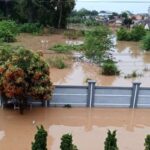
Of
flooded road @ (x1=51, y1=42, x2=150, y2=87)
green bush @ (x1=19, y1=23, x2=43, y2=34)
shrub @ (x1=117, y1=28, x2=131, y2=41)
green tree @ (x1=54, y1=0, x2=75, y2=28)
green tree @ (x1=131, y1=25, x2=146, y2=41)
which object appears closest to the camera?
flooded road @ (x1=51, y1=42, x2=150, y2=87)

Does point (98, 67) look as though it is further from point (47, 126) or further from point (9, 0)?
point (9, 0)

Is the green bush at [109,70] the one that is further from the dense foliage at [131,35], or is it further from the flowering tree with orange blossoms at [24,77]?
the dense foliage at [131,35]

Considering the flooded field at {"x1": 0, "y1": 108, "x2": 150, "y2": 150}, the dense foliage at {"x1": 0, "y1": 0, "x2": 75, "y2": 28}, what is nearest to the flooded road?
the flooded field at {"x1": 0, "y1": 108, "x2": 150, "y2": 150}

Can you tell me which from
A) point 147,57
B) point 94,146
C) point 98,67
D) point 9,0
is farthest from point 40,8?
point 94,146

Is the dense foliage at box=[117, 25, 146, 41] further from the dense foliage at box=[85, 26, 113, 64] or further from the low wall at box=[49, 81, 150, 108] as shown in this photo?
the low wall at box=[49, 81, 150, 108]

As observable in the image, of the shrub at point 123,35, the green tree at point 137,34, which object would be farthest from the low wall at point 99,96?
the green tree at point 137,34

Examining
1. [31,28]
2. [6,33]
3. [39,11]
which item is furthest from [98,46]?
[39,11]
